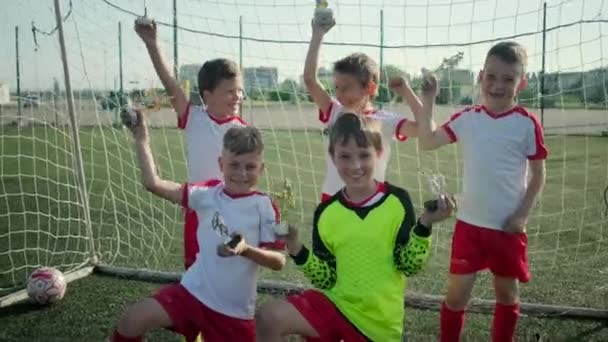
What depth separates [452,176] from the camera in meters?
10.5

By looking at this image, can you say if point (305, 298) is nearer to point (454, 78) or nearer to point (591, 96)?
point (454, 78)

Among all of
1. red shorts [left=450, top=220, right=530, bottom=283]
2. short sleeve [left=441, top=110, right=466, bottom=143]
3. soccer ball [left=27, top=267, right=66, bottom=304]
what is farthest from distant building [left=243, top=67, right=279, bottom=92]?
red shorts [left=450, top=220, right=530, bottom=283]

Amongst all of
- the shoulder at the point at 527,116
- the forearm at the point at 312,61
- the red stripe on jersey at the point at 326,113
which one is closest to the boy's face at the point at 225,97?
the forearm at the point at 312,61

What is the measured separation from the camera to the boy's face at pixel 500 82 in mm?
3229

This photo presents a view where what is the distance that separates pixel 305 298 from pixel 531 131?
1.50 metres

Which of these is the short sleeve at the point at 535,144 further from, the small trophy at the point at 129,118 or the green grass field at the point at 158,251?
the small trophy at the point at 129,118

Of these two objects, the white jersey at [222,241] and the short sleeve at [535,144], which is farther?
the short sleeve at [535,144]

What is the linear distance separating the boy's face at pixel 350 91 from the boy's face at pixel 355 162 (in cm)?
86

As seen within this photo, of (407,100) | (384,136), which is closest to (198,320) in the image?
(384,136)

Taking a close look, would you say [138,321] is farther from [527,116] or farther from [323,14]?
[527,116]

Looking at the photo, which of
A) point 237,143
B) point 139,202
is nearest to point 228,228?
point 237,143

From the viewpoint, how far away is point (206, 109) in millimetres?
3461

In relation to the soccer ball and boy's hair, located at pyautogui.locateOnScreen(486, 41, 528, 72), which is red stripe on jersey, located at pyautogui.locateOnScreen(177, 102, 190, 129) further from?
the soccer ball

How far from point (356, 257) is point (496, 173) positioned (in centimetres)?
116
